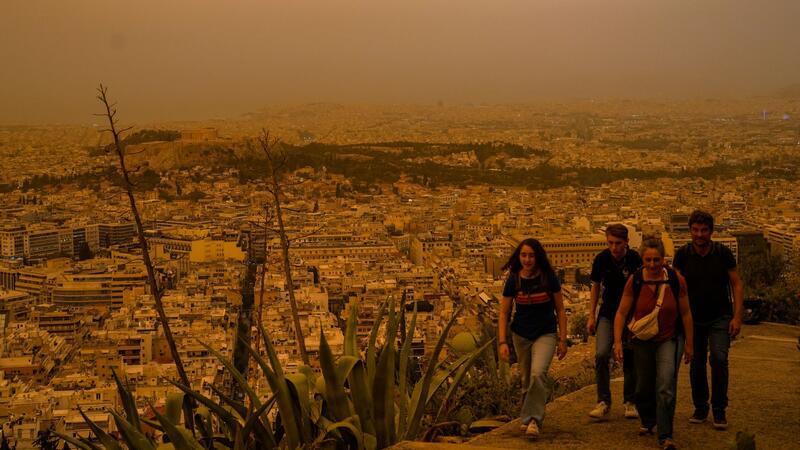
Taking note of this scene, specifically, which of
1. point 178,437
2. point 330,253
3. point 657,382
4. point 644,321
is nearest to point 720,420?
point 657,382

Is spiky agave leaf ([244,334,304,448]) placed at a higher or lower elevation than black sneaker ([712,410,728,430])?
higher

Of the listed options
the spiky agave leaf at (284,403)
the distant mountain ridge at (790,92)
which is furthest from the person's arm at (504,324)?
the distant mountain ridge at (790,92)

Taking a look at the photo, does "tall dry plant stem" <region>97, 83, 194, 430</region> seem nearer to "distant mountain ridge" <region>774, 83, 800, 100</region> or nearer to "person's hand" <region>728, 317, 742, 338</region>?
"person's hand" <region>728, 317, 742, 338</region>

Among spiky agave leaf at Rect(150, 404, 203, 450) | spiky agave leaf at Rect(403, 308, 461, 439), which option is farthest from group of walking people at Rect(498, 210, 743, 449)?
spiky agave leaf at Rect(150, 404, 203, 450)

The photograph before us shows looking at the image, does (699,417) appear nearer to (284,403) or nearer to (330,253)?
(284,403)

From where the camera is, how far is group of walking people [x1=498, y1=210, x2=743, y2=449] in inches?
120

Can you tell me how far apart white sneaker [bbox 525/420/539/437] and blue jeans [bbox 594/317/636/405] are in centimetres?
35

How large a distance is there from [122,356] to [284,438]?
9.47 metres

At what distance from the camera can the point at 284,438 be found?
10.1 ft

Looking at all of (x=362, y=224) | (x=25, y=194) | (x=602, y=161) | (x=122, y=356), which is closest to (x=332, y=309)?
(x=122, y=356)

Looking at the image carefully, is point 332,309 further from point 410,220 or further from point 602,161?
point 602,161

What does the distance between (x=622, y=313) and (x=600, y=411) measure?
405 millimetres

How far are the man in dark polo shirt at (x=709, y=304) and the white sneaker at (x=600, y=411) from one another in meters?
0.27

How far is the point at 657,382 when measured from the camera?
3021mm
